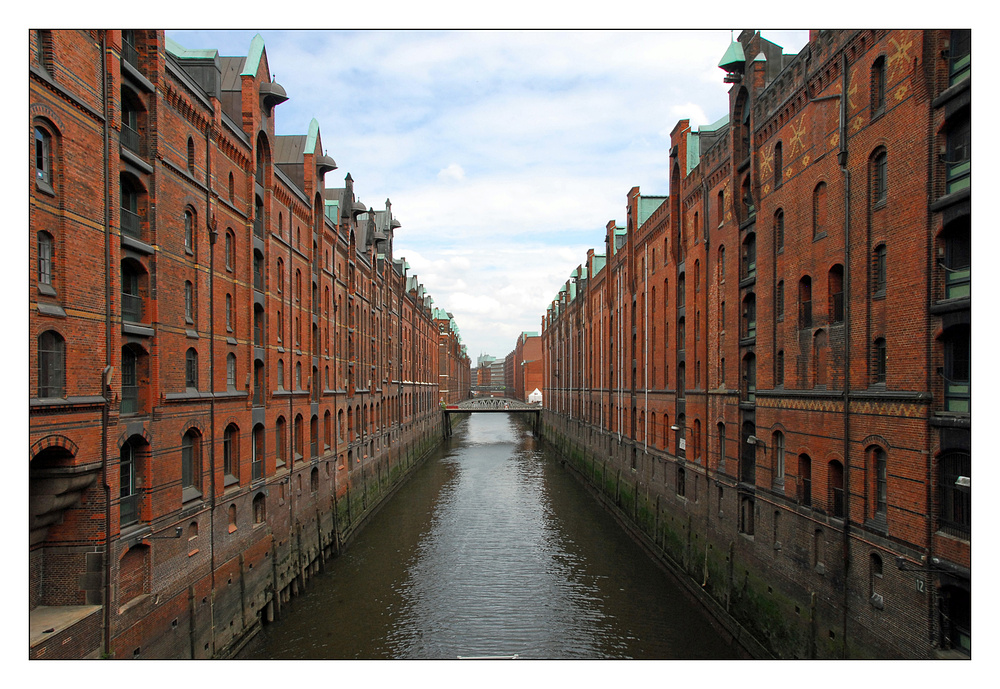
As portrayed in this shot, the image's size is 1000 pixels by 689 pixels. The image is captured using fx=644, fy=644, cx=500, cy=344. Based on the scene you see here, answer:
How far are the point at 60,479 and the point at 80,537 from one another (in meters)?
1.51

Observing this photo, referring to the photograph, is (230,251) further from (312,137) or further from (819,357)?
(819,357)

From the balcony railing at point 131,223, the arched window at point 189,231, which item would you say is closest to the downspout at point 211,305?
the arched window at point 189,231

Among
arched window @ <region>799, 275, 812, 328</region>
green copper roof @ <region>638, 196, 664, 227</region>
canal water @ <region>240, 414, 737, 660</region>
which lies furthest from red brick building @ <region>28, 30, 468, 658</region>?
green copper roof @ <region>638, 196, 664, 227</region>

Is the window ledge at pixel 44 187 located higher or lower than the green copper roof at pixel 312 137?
lower

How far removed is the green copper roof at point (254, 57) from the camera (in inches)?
819

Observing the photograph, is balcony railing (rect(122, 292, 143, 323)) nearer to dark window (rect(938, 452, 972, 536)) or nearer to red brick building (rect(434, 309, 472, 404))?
dark window (rect(938, 452, 972, 536))

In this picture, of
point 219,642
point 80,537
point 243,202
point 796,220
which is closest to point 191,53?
point 243,202

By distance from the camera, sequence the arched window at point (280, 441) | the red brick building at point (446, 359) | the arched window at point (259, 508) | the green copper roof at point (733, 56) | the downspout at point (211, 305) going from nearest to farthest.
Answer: the downspout at point (211, 305), the green copper roof at point (733, 56), the arched window at point (259, 508), the arched window at point (280, 441), the red brick building at point (446, 359)

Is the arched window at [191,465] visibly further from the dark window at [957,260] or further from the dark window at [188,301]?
the dark window at [957,260]

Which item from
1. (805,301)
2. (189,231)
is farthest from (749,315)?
(189,231)

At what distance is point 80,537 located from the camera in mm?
11945

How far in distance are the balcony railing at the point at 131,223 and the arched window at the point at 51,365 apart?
3.75 meters

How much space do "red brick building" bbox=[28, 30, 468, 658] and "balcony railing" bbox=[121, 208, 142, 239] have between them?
5 cm

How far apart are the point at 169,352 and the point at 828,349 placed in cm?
1545
